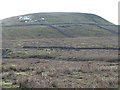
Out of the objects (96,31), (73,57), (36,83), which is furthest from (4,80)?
(96,31)

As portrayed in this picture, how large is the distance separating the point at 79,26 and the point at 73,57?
12354 centimetres

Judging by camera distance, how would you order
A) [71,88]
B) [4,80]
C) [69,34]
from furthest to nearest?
1. [69,34]
2. [4,80]
3. [71,88]

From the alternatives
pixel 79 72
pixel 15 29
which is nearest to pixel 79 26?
pixel 15 29

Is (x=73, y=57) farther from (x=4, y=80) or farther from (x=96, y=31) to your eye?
(x=96, y=31)

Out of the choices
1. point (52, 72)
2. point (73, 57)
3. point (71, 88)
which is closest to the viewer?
point (71, 88)

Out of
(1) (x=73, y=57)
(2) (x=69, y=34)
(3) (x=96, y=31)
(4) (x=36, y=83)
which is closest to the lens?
(4) (x=36, y=83)

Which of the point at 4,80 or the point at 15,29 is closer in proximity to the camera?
the point at 4,80

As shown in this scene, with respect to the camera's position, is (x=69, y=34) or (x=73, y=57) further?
(x=69, y=34)

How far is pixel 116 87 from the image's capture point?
26.4 meters

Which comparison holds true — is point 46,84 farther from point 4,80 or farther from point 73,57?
point 73,57

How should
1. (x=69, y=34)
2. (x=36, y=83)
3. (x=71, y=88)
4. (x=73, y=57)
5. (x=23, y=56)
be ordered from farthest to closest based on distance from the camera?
(x=69, y=34) < (x=23, y=56) < (x=73, y=57) < (x=36, y=83) < (x=71, y=88)

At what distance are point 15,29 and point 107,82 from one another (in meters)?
142

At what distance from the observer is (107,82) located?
2836cm

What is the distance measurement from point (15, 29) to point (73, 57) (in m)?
110
